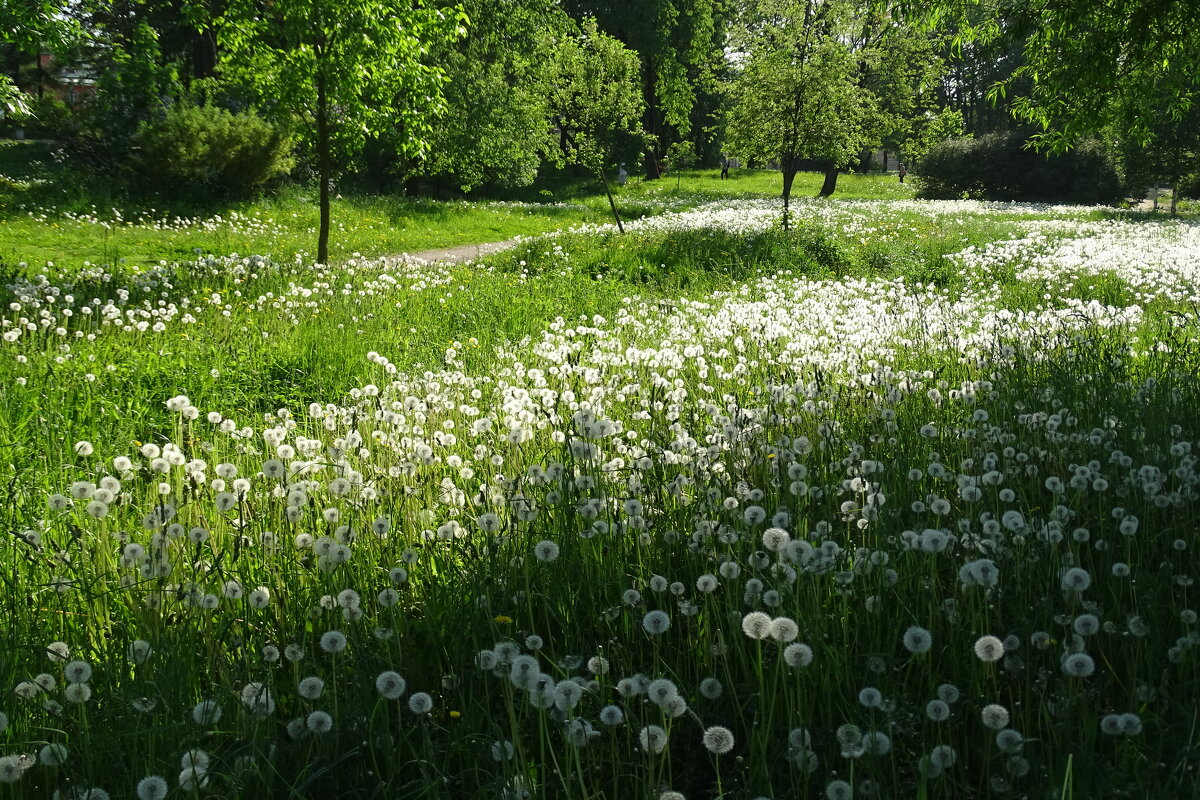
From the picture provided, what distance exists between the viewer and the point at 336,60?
1227 centimetres

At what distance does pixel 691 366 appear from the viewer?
682cm

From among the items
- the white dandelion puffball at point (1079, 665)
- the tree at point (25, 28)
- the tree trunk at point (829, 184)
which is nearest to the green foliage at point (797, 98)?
the tree at point (25, 28)

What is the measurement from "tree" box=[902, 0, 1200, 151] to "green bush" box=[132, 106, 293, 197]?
18844 mm

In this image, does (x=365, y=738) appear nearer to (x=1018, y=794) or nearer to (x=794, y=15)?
(x=1018, y=794)

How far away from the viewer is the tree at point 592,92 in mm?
24875

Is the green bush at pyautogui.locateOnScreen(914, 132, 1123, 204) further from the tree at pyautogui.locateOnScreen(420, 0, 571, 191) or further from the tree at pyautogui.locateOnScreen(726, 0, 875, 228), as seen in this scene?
the tree at pyautogui.locateOnScreen(726, 0, 875, 228)

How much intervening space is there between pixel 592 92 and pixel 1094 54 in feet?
62.3

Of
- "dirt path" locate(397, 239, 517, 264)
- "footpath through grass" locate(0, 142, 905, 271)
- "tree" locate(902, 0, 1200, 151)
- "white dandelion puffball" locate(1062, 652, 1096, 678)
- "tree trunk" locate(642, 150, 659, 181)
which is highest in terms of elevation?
"tree trunk" locate(642, 150, 659, 181)

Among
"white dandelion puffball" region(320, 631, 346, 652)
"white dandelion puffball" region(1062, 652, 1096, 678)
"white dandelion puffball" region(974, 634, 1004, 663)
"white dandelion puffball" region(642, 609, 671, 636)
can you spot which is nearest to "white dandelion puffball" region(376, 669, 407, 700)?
"white dandelion puffball" region(320, 631, 346, 652)

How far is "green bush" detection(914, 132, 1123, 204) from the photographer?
146 feet

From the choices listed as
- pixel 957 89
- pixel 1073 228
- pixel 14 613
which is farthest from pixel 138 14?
pixel 957 89

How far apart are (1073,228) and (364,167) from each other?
23.1 m

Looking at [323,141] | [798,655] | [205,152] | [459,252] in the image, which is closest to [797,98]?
[459,252]

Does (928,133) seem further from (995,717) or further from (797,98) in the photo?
(995,717)
